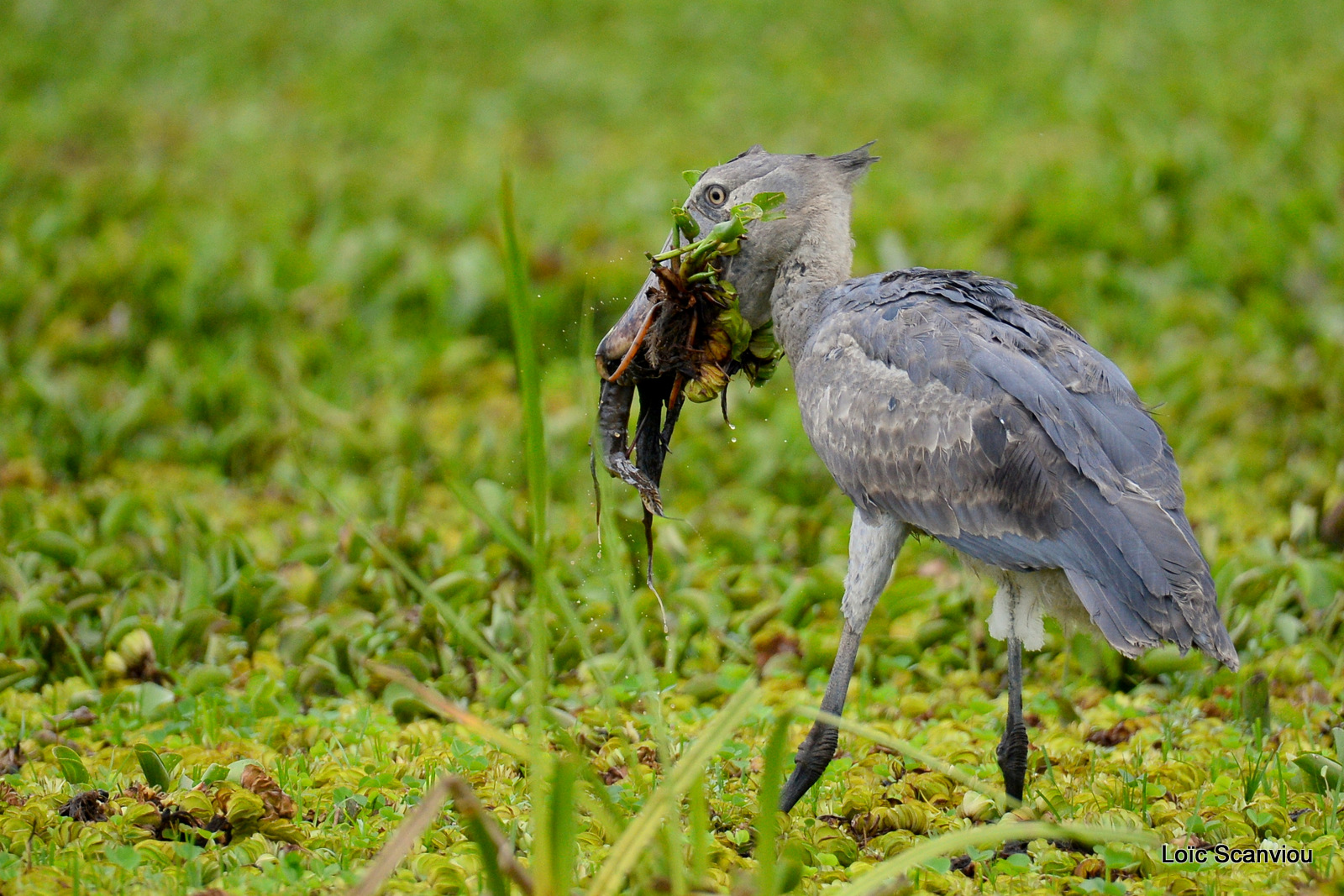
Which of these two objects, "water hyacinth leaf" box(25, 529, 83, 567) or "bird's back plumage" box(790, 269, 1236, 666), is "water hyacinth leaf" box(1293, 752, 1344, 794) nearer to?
"bird's back plumage" box(790, 269, 1236, 666)

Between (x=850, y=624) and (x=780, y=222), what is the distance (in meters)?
1.20

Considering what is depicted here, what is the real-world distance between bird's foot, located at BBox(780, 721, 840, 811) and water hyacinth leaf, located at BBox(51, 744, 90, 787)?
1.85 m

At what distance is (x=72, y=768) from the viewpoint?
3482 mm

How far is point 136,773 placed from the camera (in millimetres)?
3619

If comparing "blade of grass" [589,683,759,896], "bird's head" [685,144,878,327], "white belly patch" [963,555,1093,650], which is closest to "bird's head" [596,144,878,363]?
"bird's head" [685,144,878,327]

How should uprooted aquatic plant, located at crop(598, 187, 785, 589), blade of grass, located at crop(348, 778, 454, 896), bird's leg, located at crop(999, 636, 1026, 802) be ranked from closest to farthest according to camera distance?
blade of grass, located at crop(348, 778, 454, 896) → bird's leg, located at crop(999, 636, 1026, 802) → uprooted aquatic plant, located at crop(598, 187, 785, 589)

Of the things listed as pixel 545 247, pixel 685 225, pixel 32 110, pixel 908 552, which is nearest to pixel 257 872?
pixel 685 225

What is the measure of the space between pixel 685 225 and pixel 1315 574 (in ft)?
8.74

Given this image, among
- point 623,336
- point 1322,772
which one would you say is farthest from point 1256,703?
point 623,336

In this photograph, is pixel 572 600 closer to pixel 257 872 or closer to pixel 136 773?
pixel 136 773

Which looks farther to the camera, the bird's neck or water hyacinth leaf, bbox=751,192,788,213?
the bird's neck

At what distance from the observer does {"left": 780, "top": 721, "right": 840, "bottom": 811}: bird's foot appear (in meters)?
3.45

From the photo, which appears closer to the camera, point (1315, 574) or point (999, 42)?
point (1315, 574)

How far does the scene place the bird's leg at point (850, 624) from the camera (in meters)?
3.47
